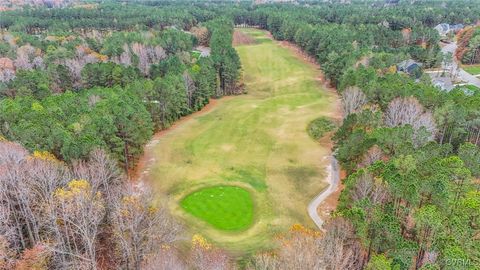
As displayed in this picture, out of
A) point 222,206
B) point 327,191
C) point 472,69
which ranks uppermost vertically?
point 472,69

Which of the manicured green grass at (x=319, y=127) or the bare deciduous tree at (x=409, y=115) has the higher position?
the bare deciduous tree at (x=409, y=115)

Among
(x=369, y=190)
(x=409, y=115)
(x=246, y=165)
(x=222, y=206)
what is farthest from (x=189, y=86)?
(x=369, y=190)

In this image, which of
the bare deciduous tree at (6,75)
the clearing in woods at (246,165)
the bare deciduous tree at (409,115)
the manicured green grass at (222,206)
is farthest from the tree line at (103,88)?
the bare deciduous tree at (409,115)

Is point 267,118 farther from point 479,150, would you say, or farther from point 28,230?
point 28,230

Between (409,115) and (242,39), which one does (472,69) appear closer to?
(409,115)

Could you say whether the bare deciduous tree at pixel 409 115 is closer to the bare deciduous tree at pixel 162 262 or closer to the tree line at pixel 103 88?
the bare deciduous tree at pixel 162 262

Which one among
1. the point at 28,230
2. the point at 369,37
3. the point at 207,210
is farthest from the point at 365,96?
the point at 369,37

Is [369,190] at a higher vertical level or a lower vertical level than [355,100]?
lower

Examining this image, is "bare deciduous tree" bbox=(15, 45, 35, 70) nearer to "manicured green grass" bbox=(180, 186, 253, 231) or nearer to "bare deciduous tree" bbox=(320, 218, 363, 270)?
"manicured green grass" bbox=(180, 186, 253, 231)
